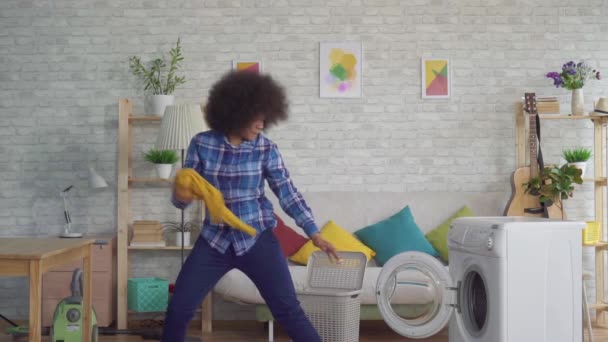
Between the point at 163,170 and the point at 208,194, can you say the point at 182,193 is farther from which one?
the point at 163,170

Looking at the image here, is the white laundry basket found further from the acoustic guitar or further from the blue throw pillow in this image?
the acoustic guitar

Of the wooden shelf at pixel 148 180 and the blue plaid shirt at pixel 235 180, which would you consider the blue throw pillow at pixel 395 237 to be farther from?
the blue plaid shirt at pixel 235 180

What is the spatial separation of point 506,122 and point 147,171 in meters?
2.75

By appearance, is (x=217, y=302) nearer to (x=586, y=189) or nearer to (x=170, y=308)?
(x=170, y=308)

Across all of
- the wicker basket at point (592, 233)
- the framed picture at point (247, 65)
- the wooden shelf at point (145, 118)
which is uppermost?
the framed picture at point (247, 65)

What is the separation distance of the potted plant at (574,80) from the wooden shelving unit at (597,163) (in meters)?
0.09

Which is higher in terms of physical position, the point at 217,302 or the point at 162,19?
the point at 162,19

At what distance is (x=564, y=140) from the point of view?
5.46m

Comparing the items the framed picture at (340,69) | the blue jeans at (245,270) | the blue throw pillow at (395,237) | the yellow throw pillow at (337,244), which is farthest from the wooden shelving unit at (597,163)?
the blue jeans at (245,270)

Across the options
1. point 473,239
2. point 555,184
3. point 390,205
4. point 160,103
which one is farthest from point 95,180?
point 555,184

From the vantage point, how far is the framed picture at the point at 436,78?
543cm

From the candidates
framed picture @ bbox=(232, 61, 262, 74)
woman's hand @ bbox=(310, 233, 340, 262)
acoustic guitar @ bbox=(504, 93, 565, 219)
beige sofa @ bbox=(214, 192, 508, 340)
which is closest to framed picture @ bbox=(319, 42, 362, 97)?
framed picture @ bbox=(232, 61, 262, 74)

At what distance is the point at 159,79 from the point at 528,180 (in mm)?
2789

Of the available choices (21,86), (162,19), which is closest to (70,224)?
(21,86)
